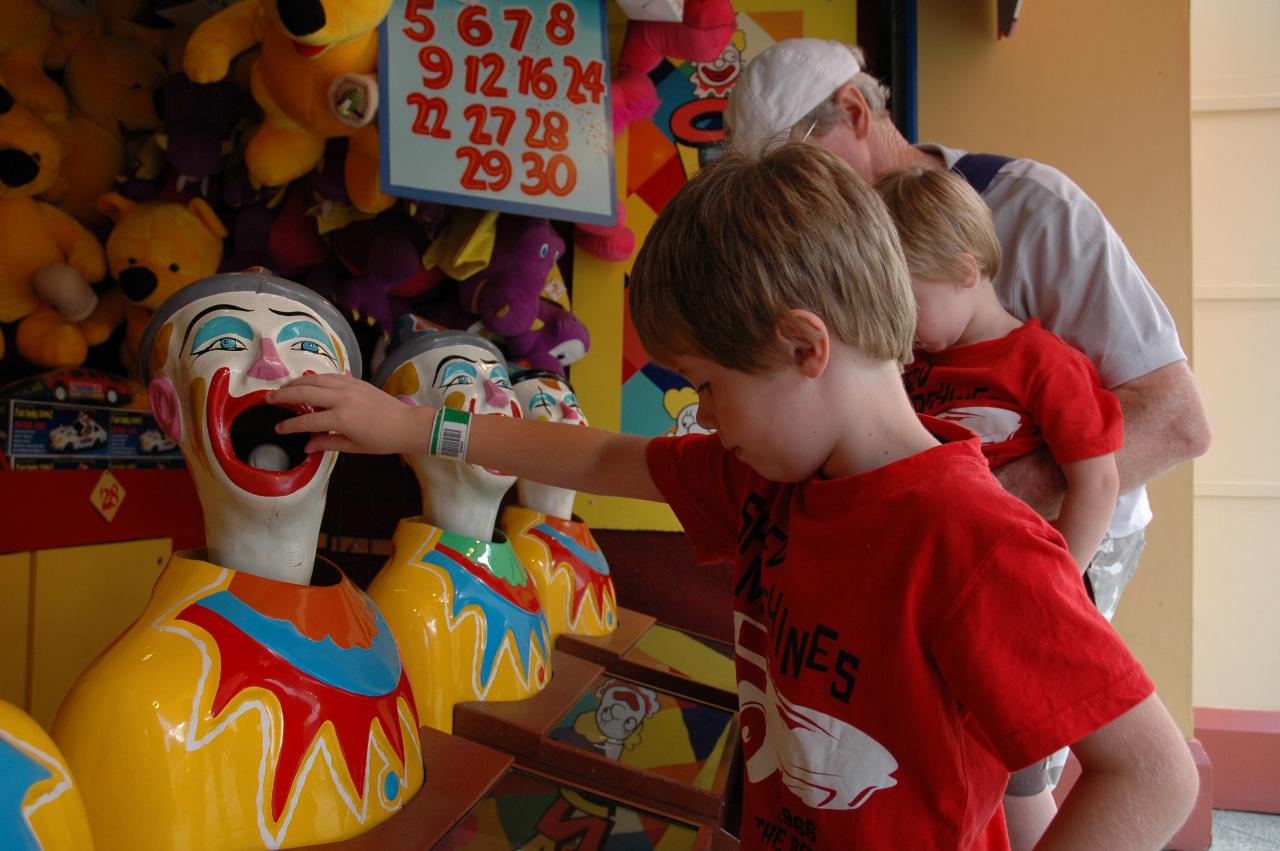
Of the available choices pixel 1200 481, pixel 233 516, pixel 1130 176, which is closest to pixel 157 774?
pixel 233 516

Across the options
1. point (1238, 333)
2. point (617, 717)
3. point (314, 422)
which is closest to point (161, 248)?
point (314, 422)

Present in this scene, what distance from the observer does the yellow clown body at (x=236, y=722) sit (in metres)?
0.82

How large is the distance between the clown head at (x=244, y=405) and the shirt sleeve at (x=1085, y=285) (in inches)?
35.7

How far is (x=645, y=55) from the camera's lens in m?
2.26

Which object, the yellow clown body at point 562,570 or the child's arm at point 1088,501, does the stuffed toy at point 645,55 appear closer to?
the yellow clown body at point 562,570

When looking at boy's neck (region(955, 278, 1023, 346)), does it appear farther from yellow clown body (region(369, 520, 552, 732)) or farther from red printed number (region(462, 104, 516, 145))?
red printed number (region(462, 104, 516, 145))

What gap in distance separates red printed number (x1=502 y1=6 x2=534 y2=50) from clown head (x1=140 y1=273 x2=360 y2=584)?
3.57 ft

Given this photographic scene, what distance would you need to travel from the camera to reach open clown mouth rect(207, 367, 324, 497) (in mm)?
961

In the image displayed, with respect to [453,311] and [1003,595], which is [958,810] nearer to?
[1003,595]

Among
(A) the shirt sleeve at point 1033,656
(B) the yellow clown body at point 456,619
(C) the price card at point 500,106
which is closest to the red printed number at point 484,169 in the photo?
(C) the price card at point 500,106

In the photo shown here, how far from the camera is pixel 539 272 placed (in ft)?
6.81

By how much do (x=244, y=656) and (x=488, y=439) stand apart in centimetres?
33

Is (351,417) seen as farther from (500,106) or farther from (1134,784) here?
(500,106)

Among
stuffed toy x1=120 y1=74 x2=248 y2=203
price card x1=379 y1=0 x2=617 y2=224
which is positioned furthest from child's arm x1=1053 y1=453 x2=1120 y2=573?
stuffed toy x1=120 y1=74 x2=248 y2=203
